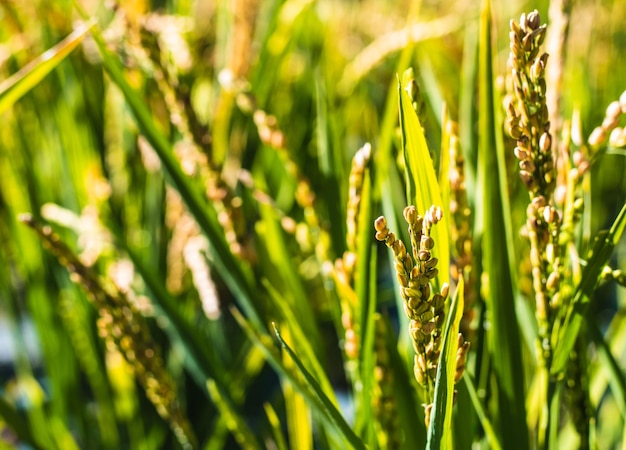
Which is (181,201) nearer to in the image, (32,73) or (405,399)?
(32,73)

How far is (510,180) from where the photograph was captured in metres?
0.51

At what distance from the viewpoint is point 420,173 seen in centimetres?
40

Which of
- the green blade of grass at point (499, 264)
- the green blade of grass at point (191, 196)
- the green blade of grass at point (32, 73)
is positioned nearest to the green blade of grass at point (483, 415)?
the green blade of grass at point (499, 264)

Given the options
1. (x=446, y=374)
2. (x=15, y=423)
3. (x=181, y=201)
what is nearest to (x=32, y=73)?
(x=181, y=201)

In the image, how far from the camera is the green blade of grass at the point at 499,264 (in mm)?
473

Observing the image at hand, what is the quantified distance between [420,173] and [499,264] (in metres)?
0.12

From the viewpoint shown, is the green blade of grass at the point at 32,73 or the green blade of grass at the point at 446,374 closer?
the green blade of grass at the point at 446,374

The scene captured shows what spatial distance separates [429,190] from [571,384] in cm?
18

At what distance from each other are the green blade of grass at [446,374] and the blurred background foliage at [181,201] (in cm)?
19

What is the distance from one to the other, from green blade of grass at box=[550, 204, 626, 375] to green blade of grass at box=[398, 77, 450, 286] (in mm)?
99

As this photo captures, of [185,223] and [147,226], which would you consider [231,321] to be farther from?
[185,223]

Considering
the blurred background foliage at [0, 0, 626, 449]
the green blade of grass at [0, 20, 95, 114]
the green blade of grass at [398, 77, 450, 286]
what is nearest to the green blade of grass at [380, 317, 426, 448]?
the blurred background foliage at [0, 0, 626, 449]

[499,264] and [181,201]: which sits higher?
[181,201]

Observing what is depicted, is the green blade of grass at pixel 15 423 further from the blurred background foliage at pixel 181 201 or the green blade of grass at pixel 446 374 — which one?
the green blade of grass at pixel 446 374
